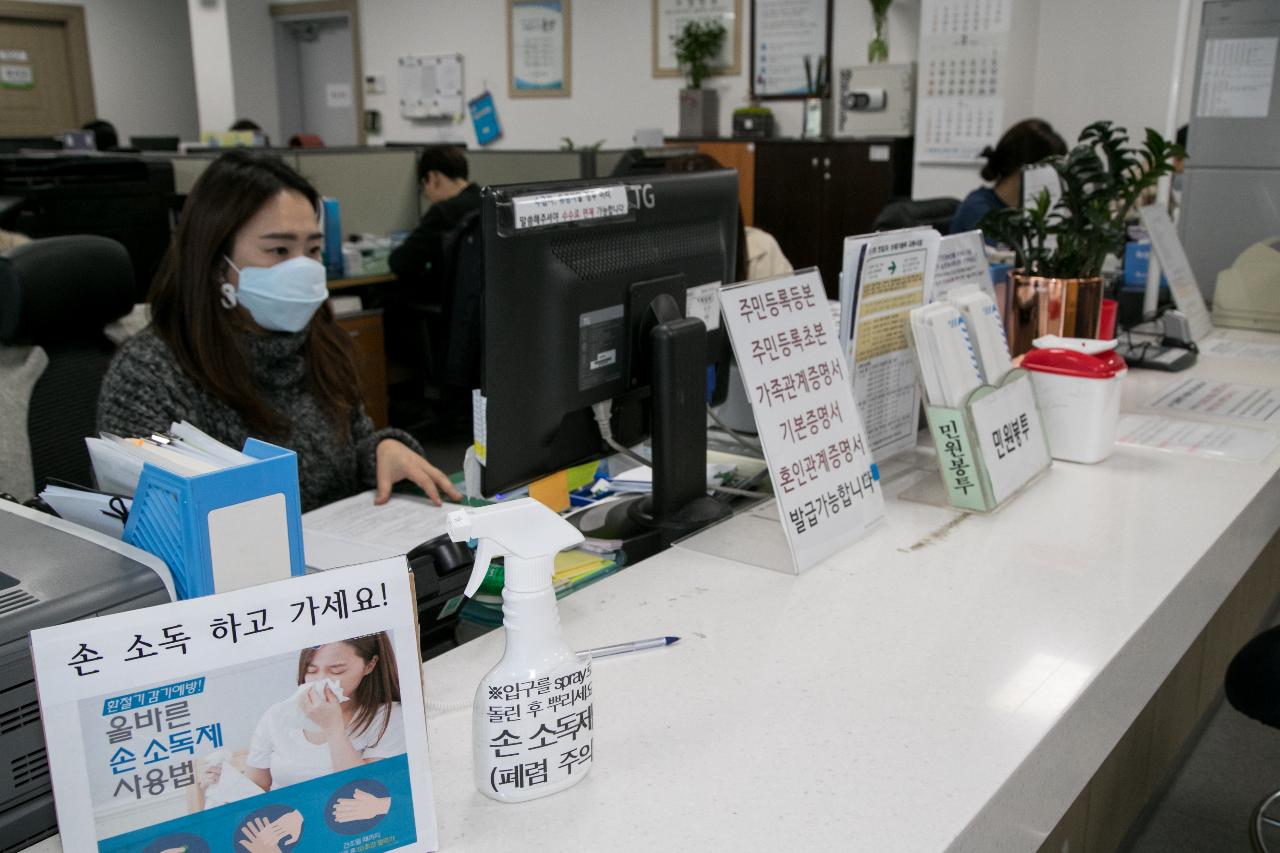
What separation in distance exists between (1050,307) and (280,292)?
1.33m

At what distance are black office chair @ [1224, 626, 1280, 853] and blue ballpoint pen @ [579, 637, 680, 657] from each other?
3.05ft

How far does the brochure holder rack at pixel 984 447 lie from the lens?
1.34 meters

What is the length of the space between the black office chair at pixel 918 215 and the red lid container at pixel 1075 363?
1.77 m

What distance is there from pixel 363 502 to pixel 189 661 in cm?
98

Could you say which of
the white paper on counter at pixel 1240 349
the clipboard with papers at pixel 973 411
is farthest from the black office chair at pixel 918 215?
the clipboard with papers at pixel 973 411

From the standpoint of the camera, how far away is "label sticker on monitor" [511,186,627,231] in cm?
113

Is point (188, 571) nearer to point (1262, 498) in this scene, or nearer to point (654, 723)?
point (654, 723)

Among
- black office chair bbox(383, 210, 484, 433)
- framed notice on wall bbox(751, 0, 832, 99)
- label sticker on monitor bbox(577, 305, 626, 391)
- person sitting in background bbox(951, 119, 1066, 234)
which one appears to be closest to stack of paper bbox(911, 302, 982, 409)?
label sticker on monitor bbox(577, 305, 626, 391)

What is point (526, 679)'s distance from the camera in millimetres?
723

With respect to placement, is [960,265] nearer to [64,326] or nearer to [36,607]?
[36,607]

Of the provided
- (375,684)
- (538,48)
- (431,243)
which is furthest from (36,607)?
(538,48)

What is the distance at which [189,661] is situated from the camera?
→ 625 millimetres

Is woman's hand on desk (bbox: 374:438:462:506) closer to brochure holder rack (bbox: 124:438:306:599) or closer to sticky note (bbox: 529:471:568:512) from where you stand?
sticky note (bbox: 529:471:568:512)

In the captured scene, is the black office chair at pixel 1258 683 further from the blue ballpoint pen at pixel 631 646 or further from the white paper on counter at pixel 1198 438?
the blue ballpoint pen at pixel 631 646
